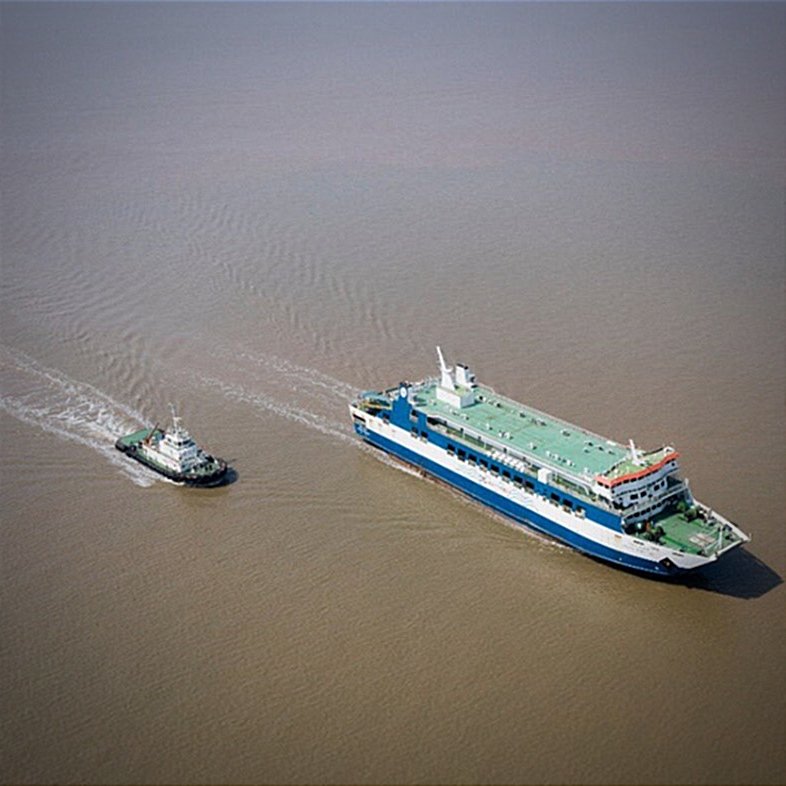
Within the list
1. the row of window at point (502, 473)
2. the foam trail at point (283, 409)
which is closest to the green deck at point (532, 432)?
the row of window at point (502, 473)

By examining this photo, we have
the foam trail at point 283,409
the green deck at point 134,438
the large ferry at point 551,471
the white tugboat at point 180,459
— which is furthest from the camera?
the foam trail at point 283,409

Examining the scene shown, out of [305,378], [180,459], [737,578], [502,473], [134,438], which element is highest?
[305,378]

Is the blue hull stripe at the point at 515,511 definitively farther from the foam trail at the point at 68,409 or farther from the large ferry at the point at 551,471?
the foam trail at the point at 68,409

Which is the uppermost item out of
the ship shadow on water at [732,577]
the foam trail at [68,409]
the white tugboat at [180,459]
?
the foam trail at [68,409]

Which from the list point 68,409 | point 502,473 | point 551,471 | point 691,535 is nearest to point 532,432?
point 502,473

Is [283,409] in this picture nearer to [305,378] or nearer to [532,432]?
[305,378]

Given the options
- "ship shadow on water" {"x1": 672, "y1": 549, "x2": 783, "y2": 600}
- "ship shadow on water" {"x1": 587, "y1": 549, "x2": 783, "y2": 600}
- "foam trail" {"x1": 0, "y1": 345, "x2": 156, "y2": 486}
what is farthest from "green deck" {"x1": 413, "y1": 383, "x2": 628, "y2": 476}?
"foam trail" {"x1": 0, "y1": 345, "x2": 156, "y2": 486}

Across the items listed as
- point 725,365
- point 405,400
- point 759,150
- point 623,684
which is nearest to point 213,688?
point 623,684
